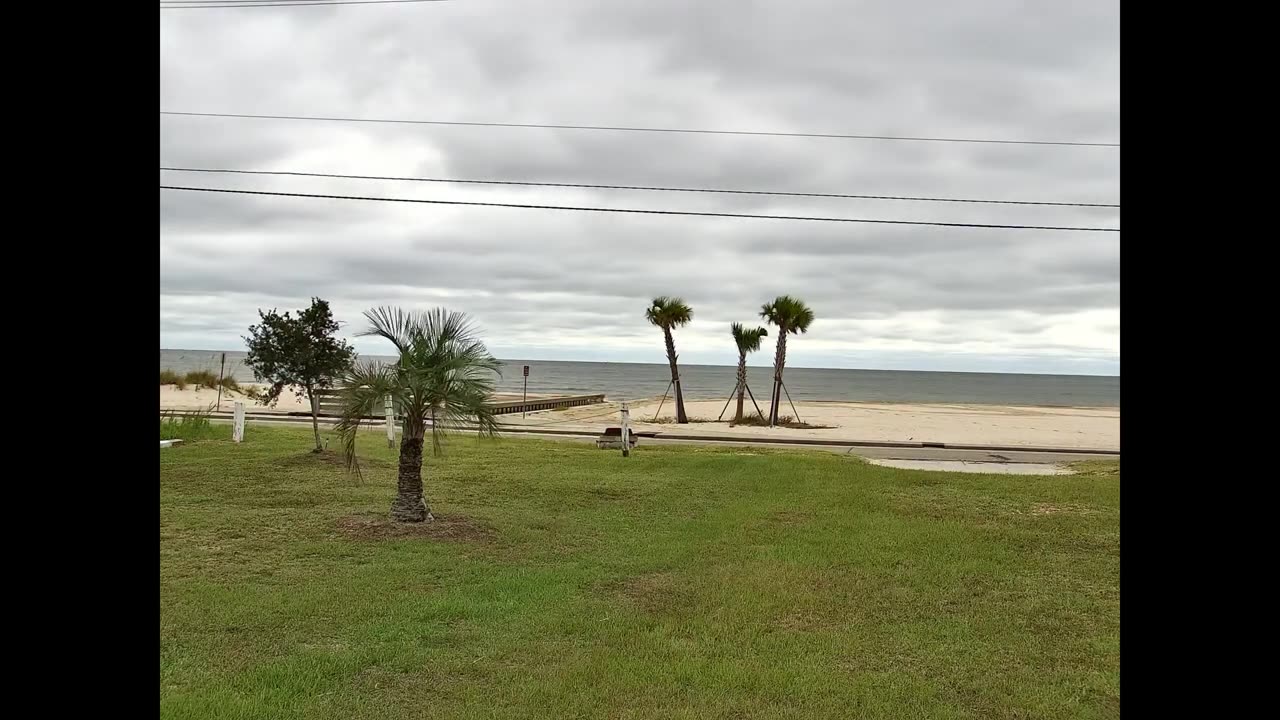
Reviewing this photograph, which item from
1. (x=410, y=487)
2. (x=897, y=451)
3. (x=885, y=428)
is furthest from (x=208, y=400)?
(x=410, y=487)

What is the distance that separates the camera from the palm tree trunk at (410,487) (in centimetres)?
902

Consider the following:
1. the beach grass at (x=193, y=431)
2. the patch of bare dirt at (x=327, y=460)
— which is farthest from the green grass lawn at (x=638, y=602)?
the beach grass at (x=193, y=431)

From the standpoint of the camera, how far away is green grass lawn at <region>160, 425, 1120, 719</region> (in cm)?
455

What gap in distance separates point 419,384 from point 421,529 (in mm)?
1466

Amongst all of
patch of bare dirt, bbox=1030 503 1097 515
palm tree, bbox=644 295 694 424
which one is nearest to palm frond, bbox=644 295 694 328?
palm tree, bbox=644 295 694 424

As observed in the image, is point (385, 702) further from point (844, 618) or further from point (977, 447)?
point (977, 447)

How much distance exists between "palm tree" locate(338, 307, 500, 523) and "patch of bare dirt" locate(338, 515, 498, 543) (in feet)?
0.51

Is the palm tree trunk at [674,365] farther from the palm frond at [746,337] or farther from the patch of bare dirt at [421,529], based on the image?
the patch of bare dirt at [421,529]

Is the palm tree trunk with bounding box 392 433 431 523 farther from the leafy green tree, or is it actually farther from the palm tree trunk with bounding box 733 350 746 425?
the palm tree trunk with bounding box 733 350 746 425

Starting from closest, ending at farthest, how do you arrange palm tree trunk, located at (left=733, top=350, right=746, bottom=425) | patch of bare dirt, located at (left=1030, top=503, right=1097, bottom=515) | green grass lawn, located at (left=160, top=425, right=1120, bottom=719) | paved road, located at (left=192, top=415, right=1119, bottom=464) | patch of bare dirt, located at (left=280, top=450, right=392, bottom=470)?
green grass lawn, located at (left=160, top=425, right=1120, bottom=719) < patch of bare dirt, located at (left=1030, top=503, right=1097, bottom=515) < patch of bare dirt, located at (left=280, top=450, right=392, bottom=470) < paved road, located at (left=192, top=415, right=1119, bottom=464) < palm tree trunk, located at (left=733, top=350, right=746, bottom=425)

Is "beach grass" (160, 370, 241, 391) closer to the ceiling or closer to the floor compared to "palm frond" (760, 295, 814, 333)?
closer to the floor

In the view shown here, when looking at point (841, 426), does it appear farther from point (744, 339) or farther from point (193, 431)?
point (193, 431)
